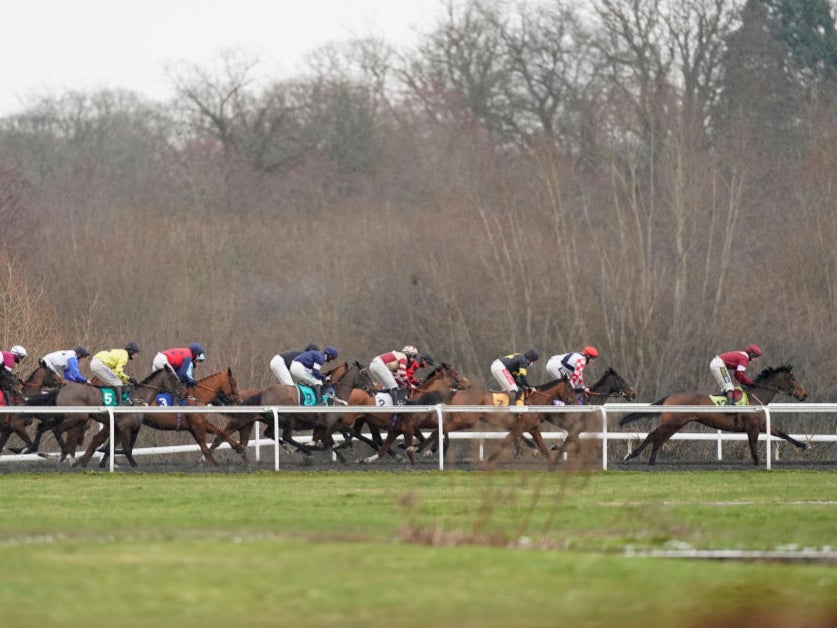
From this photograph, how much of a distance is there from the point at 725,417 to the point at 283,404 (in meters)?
6.16

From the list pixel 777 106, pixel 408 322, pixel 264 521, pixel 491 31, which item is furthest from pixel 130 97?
pixel 264 521

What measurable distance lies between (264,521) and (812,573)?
4.90 metres

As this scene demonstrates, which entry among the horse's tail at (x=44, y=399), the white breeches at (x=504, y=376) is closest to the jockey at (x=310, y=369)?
the white breeches at (x=504, y=376)

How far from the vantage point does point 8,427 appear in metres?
24.8

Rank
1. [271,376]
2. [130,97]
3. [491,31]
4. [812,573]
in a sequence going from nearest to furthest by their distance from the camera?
[812,573], [271,376], [491,31], [130,97]

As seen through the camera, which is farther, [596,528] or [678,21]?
[678,21]

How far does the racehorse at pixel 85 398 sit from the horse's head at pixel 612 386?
6.35m

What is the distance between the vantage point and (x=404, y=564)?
1108cm

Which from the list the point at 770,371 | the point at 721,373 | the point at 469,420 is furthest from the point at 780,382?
the point at 469,420

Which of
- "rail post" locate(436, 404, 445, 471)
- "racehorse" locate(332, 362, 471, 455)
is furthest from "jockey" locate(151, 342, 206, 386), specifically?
"rail post" locate(436, 404, 445, 471)

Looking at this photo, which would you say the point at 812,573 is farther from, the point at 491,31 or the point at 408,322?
the point at 491,31

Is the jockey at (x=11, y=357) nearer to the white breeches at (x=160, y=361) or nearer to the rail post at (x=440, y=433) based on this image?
the white breeches at (x=160, y=361)

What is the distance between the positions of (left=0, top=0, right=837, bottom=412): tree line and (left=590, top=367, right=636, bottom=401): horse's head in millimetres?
10838

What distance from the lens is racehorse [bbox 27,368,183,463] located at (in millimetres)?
24594
